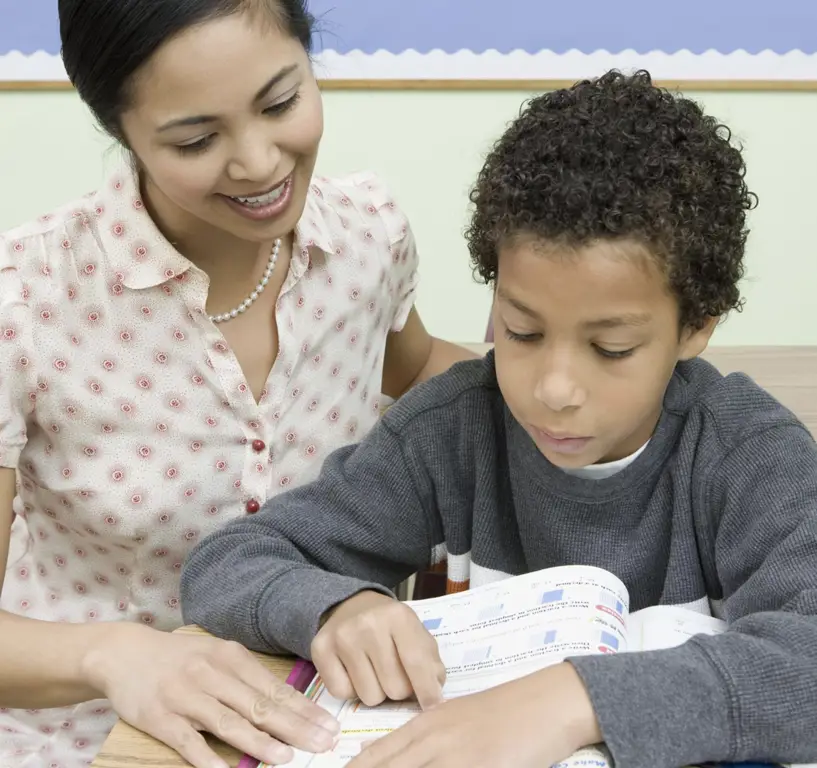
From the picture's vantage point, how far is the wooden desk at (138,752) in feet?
2.27

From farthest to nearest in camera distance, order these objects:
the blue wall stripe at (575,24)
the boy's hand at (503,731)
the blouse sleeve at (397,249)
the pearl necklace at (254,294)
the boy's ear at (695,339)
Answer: the blue wall stripe at (575,24)
the blouse sleeve at (397,249)
the pearl necklace at (254,294)
the boy's ear at (695,339)
the boy's hand at (503,731)

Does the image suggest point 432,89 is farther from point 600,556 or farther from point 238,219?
point 600,556

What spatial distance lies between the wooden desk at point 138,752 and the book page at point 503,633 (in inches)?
2.7

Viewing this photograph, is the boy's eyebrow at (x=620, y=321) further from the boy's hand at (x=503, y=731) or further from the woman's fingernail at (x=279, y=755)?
the woman's fingernail at (x=279, y=755)

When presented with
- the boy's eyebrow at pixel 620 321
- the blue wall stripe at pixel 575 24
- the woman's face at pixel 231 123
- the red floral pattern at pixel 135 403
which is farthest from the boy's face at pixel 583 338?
the blue wall stripe at pixel 575 24

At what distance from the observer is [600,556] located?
2.95ft

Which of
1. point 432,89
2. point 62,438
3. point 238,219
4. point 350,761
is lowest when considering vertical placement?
point 350,761

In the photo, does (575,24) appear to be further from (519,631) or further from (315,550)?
(519,631)

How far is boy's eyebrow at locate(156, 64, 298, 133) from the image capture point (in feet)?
2.87

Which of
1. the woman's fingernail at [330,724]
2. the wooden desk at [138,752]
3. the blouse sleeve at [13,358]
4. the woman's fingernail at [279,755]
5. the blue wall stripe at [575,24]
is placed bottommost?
the wooden desk at [138,752]

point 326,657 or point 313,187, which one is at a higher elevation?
point 313,187

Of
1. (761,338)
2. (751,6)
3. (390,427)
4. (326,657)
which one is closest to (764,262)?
(761,338)

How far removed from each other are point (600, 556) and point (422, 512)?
16 cm

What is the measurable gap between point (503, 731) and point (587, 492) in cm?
29
